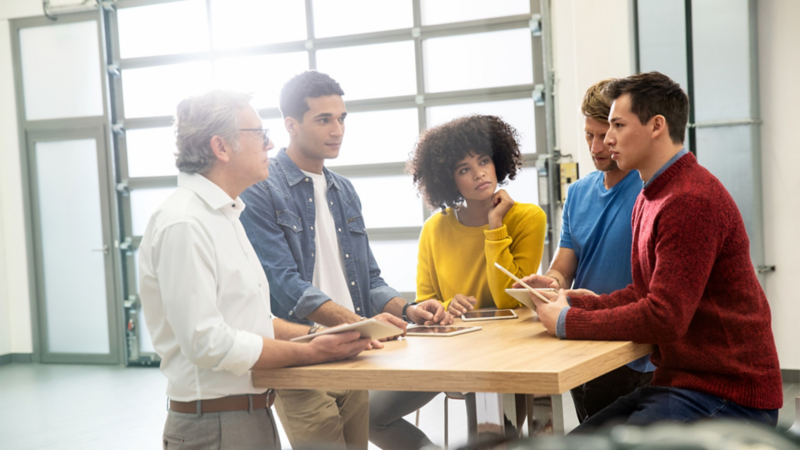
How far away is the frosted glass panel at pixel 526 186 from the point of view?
244 inches

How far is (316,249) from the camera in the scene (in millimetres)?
2531

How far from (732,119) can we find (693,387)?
11.7 feet

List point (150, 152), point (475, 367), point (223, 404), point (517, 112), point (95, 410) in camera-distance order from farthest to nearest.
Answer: point (150, 152) → point (517, 112) → point (95, 410) → point (223, 404) → point (475, 367)

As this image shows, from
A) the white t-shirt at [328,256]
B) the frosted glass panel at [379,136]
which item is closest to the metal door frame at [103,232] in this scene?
the frosted glass panel at [379,136]

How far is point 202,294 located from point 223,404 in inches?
11.5

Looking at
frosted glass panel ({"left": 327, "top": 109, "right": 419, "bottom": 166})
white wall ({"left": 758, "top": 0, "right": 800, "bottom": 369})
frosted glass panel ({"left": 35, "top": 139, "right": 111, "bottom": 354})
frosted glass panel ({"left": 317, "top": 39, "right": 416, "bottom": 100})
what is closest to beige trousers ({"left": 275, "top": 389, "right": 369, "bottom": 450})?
white wall ({"left": 758, "top": 0, "right": 800, "bottom": 369})

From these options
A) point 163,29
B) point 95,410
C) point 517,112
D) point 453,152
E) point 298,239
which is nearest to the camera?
point 298,239

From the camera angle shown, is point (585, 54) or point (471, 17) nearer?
point (585, 54)

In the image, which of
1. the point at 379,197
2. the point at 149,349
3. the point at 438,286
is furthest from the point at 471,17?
the point at 149,349

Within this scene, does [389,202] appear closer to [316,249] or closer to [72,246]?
[72,246]

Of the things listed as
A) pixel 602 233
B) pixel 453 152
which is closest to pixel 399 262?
pixel 453 152

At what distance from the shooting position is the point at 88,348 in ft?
25.3

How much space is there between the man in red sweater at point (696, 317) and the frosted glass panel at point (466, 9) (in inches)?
176

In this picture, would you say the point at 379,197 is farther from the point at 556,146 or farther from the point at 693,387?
the point at 693,387
